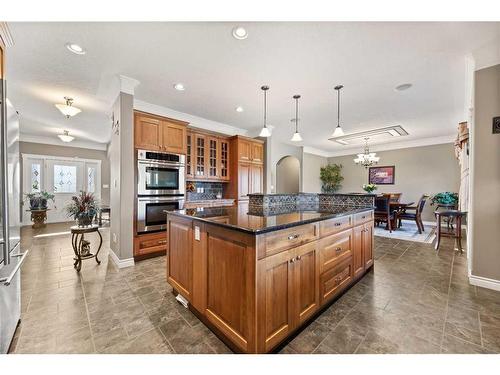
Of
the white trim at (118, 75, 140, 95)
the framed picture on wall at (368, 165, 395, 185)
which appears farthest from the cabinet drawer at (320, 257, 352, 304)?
the framed picture on wall at (368, 165, 395, 185)

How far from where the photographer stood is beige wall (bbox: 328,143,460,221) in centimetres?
618

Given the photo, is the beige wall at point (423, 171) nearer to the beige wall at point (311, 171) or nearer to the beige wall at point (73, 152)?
the beige wall at point (311, 171)

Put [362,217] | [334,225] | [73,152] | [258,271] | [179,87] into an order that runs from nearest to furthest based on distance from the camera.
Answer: [258,271] → [334,225] → [362,217] → [179,87] → [73,152]

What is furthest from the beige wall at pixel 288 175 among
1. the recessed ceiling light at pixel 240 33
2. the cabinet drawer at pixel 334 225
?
the recessed ceiling light at pixel 240 33

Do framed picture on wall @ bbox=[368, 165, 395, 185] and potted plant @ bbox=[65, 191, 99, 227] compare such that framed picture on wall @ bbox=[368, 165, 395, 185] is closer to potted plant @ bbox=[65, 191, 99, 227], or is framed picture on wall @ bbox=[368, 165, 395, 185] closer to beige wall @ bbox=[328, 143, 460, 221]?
beige wall @ bbox=[328, 143, 460, 221]

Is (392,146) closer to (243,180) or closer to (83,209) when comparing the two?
(243,180)

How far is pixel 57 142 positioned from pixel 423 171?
12107mm

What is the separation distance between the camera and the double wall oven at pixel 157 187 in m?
3.23

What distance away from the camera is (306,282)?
162 cm

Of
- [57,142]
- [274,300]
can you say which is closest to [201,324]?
[274,300]

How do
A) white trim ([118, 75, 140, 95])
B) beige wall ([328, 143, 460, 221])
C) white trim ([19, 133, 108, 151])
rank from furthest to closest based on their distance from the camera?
1. white trim ([19, 133, 108, 151])
2. beige wall ([328, 143, 460, 221])
3. white trim ([118, 75, 140, 95])

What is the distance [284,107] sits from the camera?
4.02 m

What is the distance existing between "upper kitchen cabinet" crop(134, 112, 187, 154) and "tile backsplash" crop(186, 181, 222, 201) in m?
1.13

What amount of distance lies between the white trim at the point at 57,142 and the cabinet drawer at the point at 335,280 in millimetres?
8647
